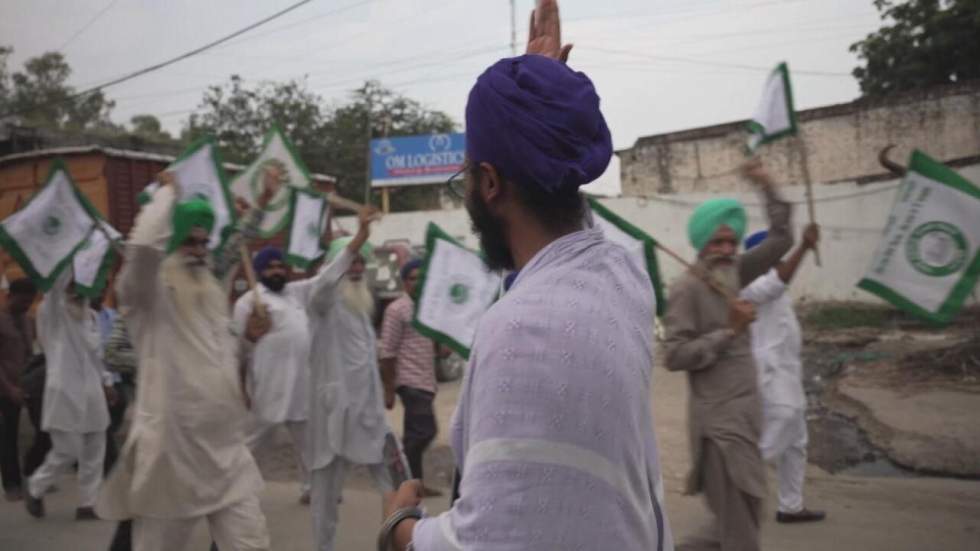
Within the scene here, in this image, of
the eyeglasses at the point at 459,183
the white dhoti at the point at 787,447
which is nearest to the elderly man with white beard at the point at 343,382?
the white dhoti at the point at 787,447

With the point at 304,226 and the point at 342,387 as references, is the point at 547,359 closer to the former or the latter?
the point at 342,387

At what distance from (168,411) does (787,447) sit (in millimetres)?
3542

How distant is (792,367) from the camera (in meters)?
5.35

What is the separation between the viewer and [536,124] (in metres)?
1.39

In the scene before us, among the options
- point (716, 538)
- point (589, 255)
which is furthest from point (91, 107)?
point (589, 255)

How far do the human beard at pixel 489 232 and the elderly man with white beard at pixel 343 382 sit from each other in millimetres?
3332

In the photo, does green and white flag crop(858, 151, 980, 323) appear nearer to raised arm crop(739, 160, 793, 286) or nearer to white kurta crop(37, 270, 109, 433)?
raised arm crop(739, 160, 793, 286)

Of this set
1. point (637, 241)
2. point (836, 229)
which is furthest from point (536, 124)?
point (836, 229)

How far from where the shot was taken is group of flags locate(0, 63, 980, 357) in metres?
4.42

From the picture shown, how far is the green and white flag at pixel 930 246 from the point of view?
4383mm

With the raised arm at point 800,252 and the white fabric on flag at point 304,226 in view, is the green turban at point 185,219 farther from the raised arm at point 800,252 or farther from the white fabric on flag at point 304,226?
the raised arm at point 800,252

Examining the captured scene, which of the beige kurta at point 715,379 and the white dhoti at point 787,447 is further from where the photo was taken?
the white dhoti at point 787,447

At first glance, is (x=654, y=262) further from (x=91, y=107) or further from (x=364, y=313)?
(x=91, y=107)

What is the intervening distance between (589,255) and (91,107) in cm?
4089
